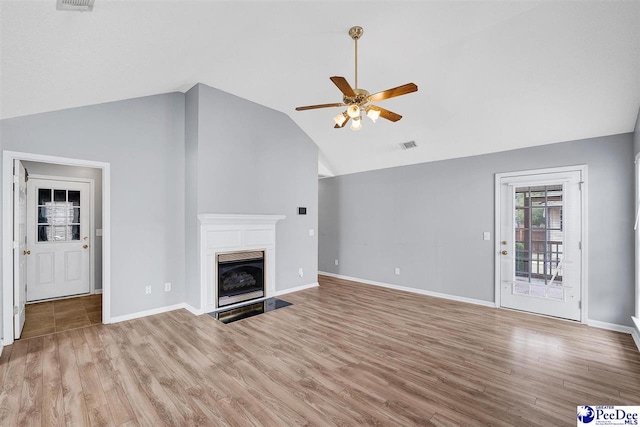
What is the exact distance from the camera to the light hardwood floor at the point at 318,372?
2094 mm

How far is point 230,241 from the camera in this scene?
4.57 metres

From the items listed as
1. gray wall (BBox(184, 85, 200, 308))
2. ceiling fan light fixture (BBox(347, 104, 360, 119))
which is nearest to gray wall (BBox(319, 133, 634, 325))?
ceiling fan light fixture (BBox(347, 104, 360, 119))

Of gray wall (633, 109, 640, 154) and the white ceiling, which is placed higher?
the white ceiling

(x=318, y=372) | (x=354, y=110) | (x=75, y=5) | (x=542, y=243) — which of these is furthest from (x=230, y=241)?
(x=542, y=243)

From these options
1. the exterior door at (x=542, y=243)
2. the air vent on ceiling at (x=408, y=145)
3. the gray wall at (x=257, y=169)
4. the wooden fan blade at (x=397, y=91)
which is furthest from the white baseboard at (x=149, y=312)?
the exterior door at (x=542, y=243)

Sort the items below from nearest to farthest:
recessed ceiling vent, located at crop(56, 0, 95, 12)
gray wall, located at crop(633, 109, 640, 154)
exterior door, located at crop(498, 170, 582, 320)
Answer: recessed ceiling vent, located at crop(56, 0, 95, 12)
gray wall, located at crop(633, 109, 640, 154)
exterior door, located at crop(498, 170, 582, 320)

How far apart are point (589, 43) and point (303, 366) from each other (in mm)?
4098

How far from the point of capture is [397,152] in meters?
5.47

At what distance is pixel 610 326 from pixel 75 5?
6.24 meters

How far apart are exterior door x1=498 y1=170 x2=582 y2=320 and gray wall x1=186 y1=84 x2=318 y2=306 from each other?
340 cm

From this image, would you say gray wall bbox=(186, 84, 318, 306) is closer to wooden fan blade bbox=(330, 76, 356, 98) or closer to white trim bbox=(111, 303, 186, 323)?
white trim bbox=(111, 303, 186, 323)

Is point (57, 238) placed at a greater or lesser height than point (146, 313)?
greater

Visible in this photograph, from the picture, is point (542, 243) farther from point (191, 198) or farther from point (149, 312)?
point (149, 312)

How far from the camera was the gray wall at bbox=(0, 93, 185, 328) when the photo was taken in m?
3.62
